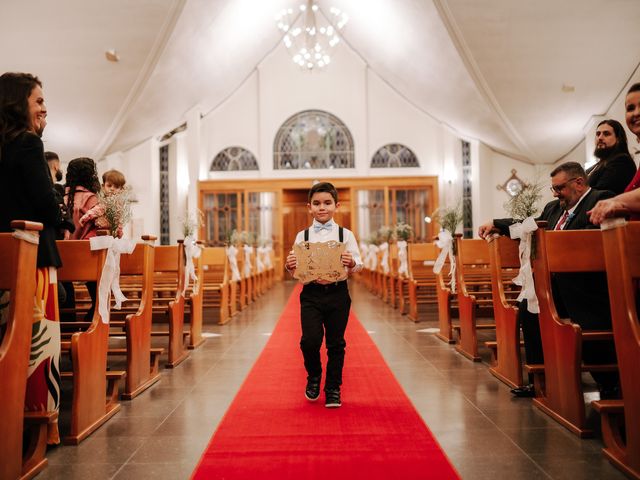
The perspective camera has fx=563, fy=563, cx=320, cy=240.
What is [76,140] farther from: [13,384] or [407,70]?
[13,384]

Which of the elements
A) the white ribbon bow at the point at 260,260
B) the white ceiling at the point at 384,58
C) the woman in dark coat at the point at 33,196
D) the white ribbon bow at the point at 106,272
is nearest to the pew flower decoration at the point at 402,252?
the white ribbon bow at the point at 260,260

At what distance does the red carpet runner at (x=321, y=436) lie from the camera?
2.14m

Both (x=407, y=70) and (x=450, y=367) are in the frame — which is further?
(x=407, y=70)

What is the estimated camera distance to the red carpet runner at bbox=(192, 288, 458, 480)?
2.14 meters

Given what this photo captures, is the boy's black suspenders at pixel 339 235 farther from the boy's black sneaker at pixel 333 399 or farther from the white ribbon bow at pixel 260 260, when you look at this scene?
the white ribbon bow at pixel 260 260

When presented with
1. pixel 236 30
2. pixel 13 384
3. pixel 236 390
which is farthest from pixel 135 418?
pixel 236 30

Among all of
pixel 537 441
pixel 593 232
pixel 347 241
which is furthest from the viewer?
pixel 347 241

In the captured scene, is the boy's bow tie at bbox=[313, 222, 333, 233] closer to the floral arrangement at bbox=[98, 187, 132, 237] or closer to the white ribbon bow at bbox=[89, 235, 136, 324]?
the white ribbon bow at bbox=[89, 235, 136, 324]

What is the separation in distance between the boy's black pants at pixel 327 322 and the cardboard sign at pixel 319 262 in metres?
0.15

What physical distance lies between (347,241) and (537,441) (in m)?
1.36

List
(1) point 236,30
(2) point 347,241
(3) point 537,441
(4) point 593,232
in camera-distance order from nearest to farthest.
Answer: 1. (3) point 537,441
2. (4) point 593,232
3. (2) point 347,241
4. (1) point 236,30

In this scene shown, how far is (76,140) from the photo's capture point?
1175 centimetres

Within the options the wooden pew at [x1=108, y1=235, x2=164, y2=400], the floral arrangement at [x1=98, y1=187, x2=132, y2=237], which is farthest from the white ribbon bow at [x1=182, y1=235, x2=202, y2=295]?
the floral arrangement at [x1=98, y1=187, x2=132, y2=237]

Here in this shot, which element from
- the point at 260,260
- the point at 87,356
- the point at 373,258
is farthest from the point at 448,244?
the point at 260,260
